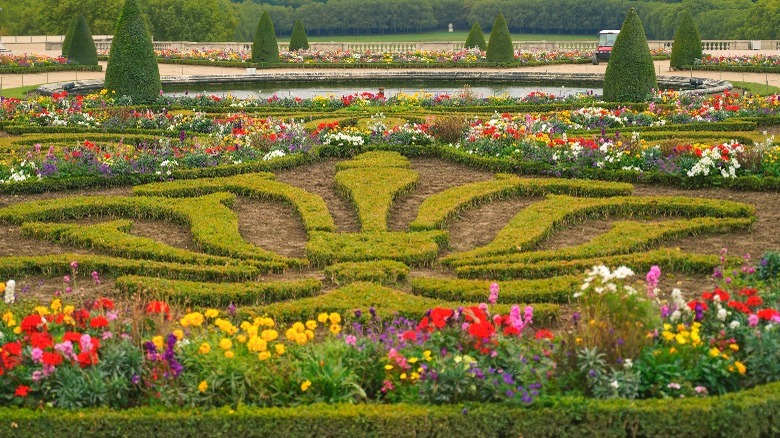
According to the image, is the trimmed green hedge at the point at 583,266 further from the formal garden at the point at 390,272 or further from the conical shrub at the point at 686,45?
the conical shrub at the point at 686,45

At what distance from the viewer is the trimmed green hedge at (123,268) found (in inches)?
415

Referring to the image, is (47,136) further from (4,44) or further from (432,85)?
(4,44)

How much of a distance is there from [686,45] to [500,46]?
6.81m

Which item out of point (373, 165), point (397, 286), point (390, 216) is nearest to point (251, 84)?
point (373, 165)

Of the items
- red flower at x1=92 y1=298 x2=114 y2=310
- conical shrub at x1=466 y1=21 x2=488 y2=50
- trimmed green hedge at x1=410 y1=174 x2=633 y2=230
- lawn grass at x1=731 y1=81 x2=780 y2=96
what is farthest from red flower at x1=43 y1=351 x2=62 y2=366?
conical shrub at x1=466 y1=21 x2=488 y2=50

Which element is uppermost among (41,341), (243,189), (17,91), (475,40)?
(475,40)

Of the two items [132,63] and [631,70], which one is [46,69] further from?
[631,70]

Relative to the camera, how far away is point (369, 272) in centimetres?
1042

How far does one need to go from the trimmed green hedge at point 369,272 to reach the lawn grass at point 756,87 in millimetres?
18361

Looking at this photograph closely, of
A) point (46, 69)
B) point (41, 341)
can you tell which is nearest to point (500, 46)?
point (46, 69)

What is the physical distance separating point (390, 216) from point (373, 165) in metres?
2.69

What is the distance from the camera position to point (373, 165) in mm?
15672

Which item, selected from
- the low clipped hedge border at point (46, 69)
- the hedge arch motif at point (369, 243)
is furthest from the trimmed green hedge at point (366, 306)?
the low clipped hedge border at point (46, 69)

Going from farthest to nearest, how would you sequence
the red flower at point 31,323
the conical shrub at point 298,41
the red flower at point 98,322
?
the conical shrub at point 298,41 → the red flower at point 31,323 → the red flower at point 98,322
